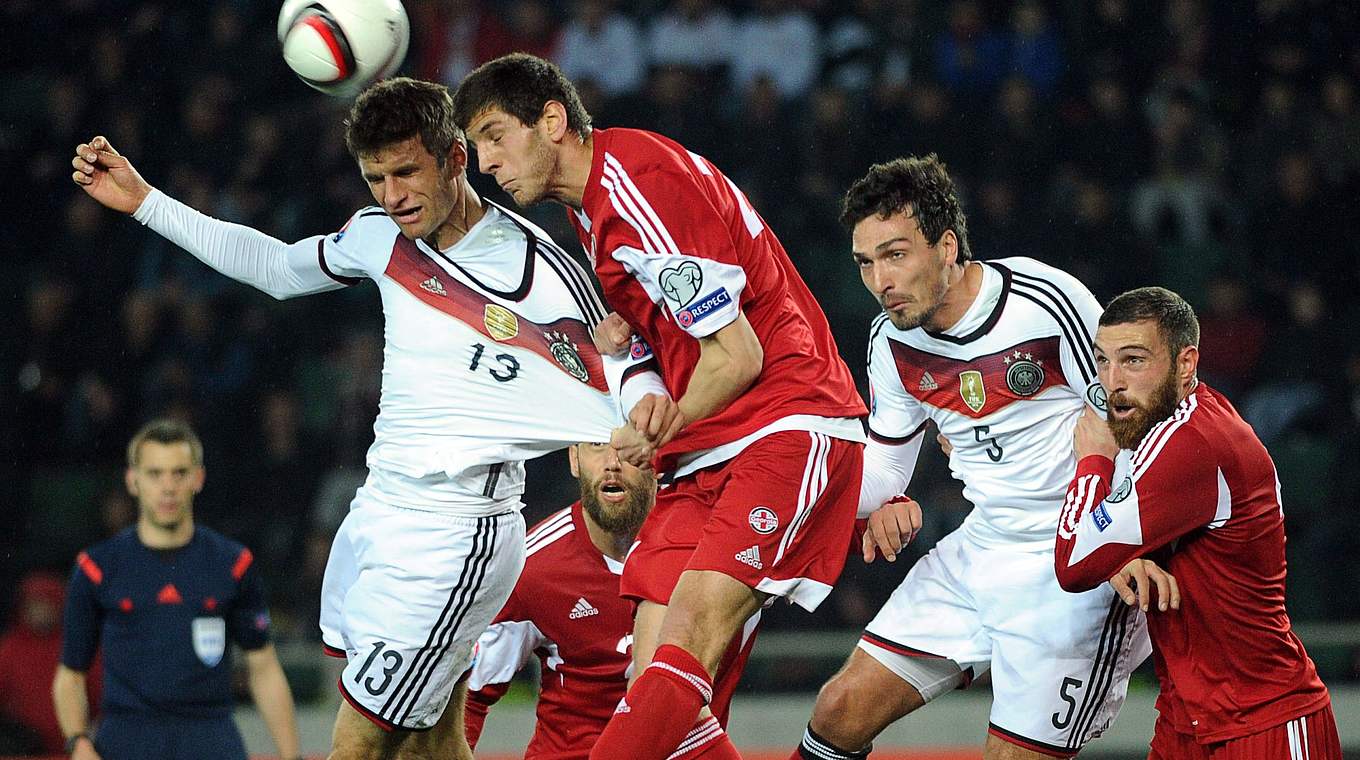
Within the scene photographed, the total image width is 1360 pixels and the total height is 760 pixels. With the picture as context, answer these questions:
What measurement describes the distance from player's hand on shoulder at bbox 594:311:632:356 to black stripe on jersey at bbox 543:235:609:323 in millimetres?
359

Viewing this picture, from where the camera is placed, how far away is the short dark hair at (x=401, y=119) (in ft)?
13.8

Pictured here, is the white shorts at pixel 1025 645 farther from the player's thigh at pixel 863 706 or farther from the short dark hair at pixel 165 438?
the short dark hair at pixel 165 438

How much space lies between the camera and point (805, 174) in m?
9.20

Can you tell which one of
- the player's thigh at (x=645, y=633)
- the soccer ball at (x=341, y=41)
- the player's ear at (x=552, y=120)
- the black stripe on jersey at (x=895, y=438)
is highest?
the soccer ball at (x=341, y=41)

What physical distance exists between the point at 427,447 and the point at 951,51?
20.5 feet

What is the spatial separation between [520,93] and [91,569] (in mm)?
2786

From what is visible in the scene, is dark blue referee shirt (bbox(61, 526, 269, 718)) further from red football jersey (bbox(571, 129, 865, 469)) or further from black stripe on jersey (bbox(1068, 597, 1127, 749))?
black stripe on jersey (bbox(1068, 597, 1127, 749))

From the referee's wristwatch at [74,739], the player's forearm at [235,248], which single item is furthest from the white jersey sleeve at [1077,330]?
the referee's wristwatch at [74,739]

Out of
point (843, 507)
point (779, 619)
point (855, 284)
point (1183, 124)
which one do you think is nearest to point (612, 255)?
point (843, 507)

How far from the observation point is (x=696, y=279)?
11.9ft

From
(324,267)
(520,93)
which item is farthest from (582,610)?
(520,93)

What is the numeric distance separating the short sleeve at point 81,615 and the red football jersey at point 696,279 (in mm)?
2588

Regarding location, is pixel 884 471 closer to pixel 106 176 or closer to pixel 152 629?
pixel 106 176

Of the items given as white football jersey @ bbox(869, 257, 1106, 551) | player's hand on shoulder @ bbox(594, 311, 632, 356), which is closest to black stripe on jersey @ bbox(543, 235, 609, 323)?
player's hand on shoulder @ bbox(594, 311, 632, 356)
